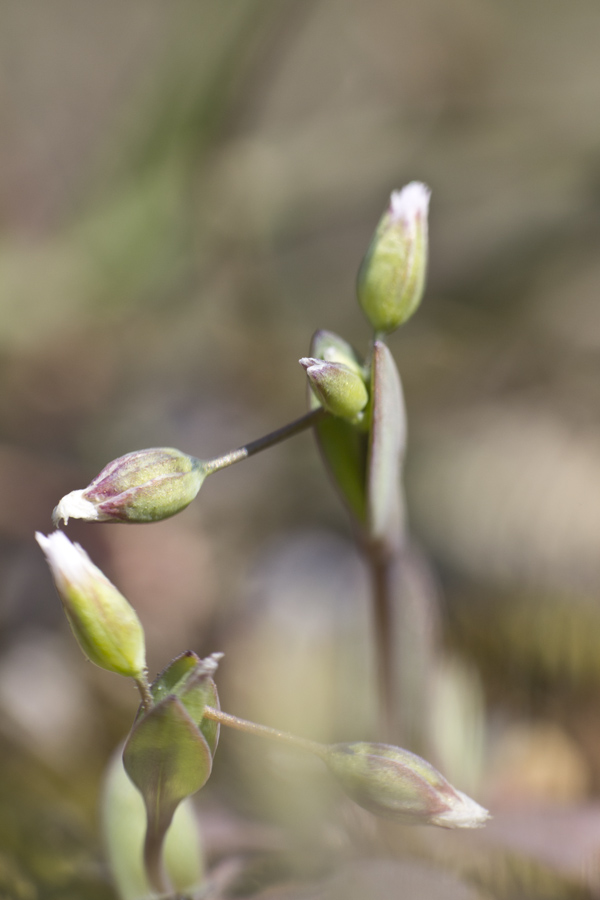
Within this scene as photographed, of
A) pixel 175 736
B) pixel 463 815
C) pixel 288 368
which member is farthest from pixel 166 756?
pixel 288 368

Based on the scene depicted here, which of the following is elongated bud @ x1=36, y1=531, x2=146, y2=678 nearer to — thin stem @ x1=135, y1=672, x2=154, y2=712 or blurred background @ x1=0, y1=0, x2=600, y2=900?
thin stem @ x1=135, y1=672, x2=154, y2=712

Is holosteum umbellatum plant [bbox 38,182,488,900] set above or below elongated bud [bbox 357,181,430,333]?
below

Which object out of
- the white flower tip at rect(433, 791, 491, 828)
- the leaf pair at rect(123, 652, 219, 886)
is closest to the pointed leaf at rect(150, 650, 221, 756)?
the leaf pair at rect(123, 652, 219, 886)

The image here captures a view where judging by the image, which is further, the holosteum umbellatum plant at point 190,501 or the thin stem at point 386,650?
the thin stem at point 386,650

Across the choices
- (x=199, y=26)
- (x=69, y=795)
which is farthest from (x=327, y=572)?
(x=199, y=26)

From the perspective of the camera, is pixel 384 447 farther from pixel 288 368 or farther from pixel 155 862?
pixel 288 368

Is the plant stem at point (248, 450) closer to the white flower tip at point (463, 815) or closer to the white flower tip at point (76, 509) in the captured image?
the white flower tip at point (76, 509)

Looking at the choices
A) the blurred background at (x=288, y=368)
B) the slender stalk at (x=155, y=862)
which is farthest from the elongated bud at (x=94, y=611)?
the blurred background at (x=288, y=368)

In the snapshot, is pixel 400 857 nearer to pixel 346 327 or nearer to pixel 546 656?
pixel 546 656
